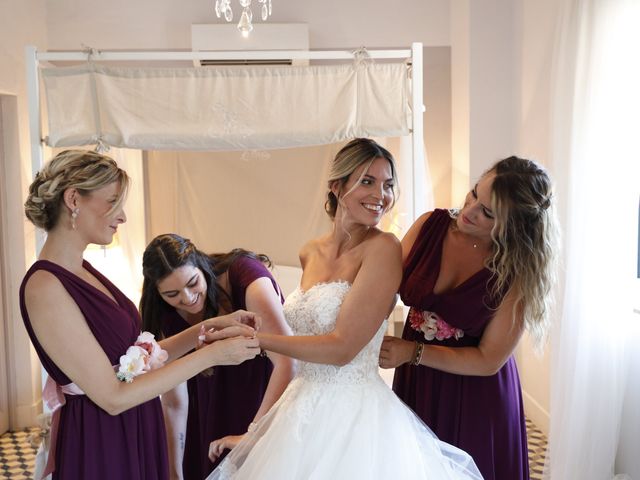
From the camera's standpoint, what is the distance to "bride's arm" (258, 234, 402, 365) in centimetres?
195

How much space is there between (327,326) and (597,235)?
1.87 m


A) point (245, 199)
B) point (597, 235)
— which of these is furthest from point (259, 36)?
point (597, 235)

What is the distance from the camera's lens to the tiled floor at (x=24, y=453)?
13.6 feet

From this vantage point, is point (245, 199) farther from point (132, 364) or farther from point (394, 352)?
point (132, 364)

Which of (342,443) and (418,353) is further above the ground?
(418,353)

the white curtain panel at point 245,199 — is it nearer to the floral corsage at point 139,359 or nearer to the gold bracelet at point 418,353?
the gold bracelet at point 418,353

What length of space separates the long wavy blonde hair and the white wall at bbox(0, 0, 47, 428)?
375cm

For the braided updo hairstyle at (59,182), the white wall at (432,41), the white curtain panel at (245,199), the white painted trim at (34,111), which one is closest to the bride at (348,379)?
the braided updo hairstyle at (59,182)

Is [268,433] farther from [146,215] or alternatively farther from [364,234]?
[146,215]

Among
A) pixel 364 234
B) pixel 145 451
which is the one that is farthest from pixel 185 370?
pixel 364 234

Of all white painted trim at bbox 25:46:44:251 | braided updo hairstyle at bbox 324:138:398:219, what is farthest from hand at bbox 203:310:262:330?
white painted trim at bbox 25:46:44:251

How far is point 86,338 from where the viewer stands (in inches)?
68.1

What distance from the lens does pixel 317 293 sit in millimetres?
2088

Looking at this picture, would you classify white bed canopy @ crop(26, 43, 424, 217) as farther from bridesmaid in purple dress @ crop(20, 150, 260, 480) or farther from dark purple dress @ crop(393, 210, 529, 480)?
bridesmaid in purple dress @ crop(20, 150, 260, 480)
